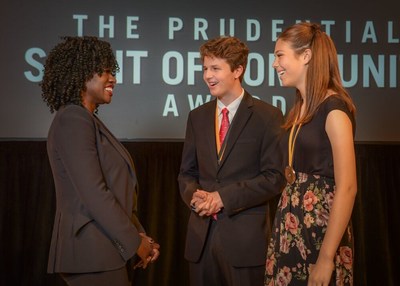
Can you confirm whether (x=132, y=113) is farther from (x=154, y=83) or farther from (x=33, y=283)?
(x=33, y=283)

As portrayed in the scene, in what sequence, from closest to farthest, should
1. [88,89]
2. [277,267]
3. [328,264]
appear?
[328,264] → [277,267] → [88,89]

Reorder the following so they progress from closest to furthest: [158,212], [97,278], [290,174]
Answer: [290,174] < [97,278] < [158,212]

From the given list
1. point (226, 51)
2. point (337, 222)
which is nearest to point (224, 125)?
point (226, 51)

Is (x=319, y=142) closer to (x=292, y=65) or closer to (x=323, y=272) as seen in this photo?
(x=292, y=65)

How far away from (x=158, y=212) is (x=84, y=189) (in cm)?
221

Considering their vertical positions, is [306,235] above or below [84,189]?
below

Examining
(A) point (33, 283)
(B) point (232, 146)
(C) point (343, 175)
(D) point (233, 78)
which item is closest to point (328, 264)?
(C) point (343, 175)

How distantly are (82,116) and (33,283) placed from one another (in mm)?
2462

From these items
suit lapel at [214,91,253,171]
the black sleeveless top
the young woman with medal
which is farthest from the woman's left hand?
suit lapel at [214,91,253,171]

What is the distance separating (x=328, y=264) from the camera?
6.35 feet

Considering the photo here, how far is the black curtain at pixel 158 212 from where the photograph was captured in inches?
169

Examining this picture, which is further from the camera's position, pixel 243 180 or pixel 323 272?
pixel 243 180

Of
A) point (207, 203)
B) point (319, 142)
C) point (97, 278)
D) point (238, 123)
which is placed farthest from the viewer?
point (238, 123)

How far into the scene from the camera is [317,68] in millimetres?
2105
